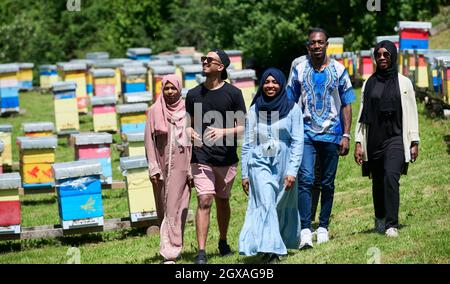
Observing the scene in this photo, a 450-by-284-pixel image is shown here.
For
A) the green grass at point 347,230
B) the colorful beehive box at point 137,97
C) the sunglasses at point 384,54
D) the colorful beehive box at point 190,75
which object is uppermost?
the sunglasses at point 384,54

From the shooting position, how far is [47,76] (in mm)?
34125

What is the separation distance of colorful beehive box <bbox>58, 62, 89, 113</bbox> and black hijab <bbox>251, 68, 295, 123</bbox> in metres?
17.9

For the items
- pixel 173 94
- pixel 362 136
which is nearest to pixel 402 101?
pixel 362 136

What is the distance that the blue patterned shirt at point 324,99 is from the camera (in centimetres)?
975

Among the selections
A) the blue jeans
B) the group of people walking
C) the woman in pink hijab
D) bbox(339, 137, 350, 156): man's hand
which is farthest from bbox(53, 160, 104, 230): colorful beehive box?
bbox(339, 137, 350, 156): man's hand

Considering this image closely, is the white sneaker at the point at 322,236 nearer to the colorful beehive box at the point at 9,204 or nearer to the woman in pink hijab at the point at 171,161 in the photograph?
the woman in pink hijab at the point at 171,161

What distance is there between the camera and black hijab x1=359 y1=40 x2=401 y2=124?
9.77m

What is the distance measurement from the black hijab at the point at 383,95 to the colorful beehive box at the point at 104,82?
16.1 m

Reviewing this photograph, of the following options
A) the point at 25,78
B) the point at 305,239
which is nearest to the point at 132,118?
the point at 305,239

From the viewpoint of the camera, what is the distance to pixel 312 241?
10031mm

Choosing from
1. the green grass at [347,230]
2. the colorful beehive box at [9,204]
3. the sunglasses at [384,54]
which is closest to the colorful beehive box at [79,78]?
the green grass at [347,230]

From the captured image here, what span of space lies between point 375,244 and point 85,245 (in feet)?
15.8

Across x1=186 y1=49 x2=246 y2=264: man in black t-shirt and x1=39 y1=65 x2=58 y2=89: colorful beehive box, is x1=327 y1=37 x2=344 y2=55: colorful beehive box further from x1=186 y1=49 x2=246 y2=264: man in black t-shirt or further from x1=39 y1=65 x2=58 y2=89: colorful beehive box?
x1=186 y1=49 x2=246 y2=264: man in black t-shirt

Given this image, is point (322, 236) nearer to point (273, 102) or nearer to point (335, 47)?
point (273, 102)
